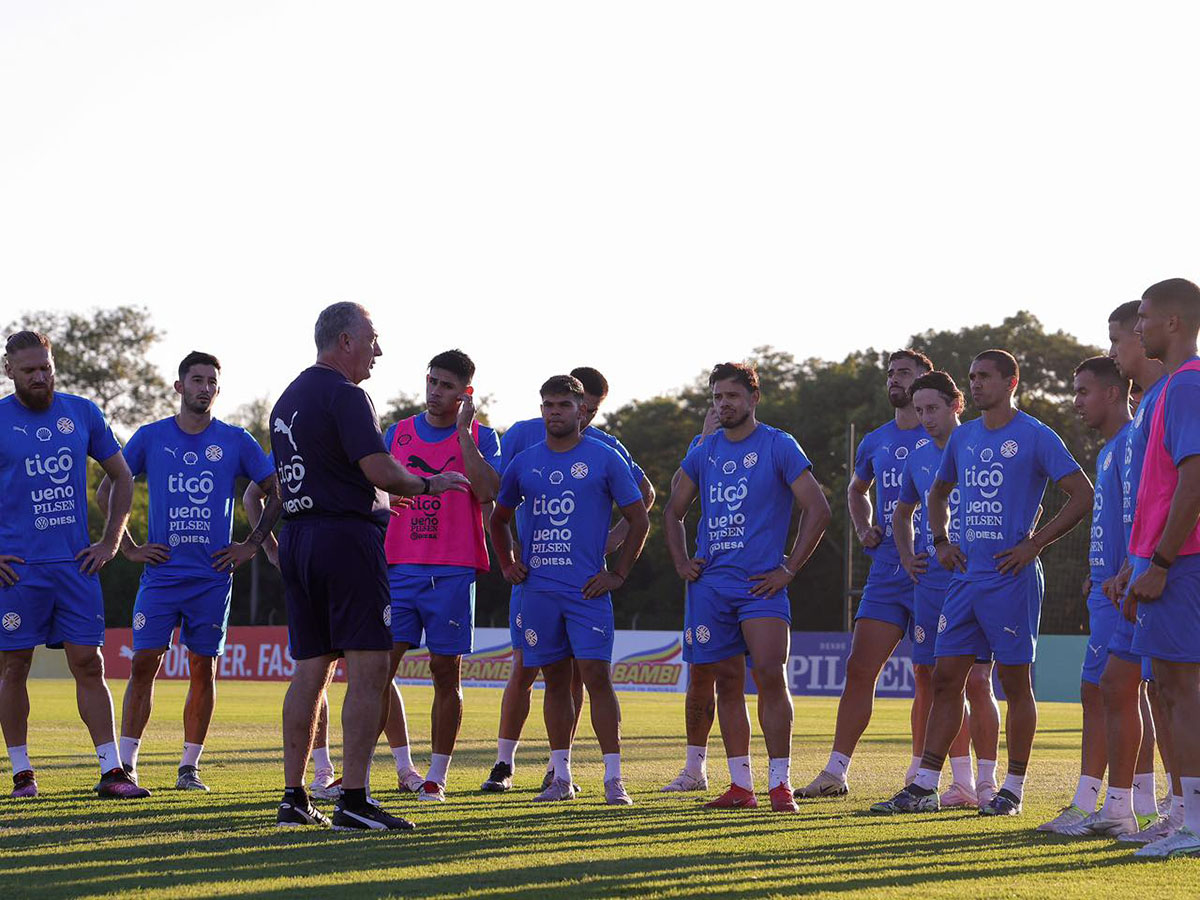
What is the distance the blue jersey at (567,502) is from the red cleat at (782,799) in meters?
1.72


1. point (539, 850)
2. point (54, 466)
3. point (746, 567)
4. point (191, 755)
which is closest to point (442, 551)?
point (746, 567)

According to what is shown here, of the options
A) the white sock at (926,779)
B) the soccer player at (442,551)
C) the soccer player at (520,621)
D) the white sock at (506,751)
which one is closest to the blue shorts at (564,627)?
the soccer player at (520,621)

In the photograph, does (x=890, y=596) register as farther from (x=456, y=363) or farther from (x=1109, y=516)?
(x=456, y=363)

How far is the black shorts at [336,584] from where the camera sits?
7.62 m

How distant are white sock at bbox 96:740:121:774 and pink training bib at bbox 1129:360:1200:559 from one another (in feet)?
19.3

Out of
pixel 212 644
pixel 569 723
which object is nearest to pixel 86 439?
pixel 212 644

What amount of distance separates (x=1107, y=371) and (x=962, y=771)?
2.80 metres

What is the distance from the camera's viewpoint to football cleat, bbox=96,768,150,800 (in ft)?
30.0

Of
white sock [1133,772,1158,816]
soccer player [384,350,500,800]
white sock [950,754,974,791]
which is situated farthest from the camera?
white sock [950,754,974,791]

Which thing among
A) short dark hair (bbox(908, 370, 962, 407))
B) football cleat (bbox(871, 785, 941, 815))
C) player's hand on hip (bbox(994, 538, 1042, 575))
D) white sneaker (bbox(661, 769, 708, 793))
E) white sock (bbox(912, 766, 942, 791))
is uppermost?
short dark hair (bbox(908, 370, 962, 407))

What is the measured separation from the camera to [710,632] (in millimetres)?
9328

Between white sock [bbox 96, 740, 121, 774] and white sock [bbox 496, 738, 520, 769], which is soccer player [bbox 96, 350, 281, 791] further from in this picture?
white sock [bbox 496, 738, 520, 769]

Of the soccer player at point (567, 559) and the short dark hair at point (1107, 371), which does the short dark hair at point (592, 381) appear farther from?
the short dark hair at point (1107, 371)

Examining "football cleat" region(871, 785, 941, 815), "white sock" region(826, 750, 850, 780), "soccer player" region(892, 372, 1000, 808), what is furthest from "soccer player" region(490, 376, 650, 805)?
"soccer player" region(892, 372, 1000, 808)
